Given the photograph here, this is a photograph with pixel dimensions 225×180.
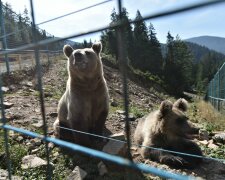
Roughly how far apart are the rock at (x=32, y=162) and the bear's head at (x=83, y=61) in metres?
1.58

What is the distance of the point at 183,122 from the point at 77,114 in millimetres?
1652

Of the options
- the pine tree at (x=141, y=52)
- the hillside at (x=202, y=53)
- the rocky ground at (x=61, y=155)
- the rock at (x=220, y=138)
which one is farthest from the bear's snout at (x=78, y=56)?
the hillside at (x=202, y=53)

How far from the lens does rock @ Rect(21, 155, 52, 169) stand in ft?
15.7

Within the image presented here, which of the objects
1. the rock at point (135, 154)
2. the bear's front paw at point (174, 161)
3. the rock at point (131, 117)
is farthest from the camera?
the rock at point (131, 117)

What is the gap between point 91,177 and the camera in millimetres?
4551

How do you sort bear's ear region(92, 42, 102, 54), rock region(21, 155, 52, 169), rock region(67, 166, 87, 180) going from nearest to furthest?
1. rock region(67, 166, 87, 180)
2. rock region(21, 155, 52, 169)
3. bear's ear region(92, 42, 102, 54)

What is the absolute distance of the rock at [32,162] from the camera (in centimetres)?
477

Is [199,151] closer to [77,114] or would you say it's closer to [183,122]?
[183,122]

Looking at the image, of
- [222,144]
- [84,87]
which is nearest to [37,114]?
[84,87]

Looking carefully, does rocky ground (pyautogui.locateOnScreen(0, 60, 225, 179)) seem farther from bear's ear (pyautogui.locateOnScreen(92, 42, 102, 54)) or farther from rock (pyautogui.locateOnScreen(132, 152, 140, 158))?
bear's ear (pyautogui.locateOnScreen(92, 42, 102, 54))

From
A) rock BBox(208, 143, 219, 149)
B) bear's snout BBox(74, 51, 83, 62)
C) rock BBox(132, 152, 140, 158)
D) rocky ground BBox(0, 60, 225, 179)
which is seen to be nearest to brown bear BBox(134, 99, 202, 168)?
rock BBox(132, 152, 140, 158)

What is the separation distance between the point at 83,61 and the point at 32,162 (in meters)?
1.82

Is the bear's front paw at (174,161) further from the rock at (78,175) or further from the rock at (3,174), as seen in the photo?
the rock at (3,174)

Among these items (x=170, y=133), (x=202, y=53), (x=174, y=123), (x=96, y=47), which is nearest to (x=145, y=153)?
(x=170, y=133)
